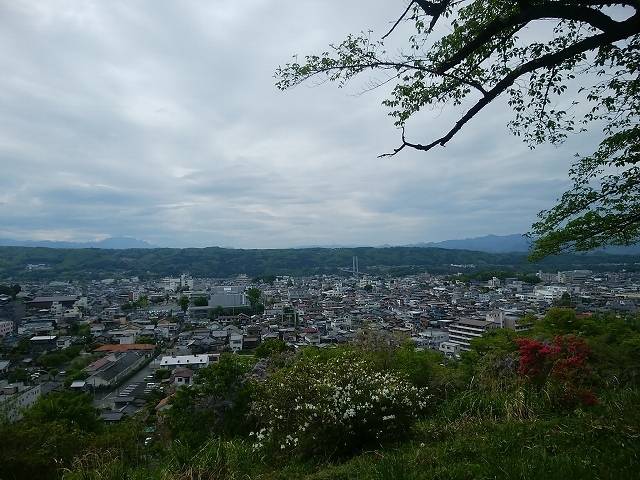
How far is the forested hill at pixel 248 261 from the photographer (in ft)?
325

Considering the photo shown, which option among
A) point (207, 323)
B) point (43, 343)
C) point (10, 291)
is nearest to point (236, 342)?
point (207, 323)

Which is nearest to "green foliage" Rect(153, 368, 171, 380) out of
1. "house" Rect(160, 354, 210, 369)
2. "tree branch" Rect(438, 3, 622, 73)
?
"house" Rect(160, 354, 210, 369)

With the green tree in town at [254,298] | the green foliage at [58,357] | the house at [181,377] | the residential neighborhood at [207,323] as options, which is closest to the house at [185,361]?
the residential neighborhood at [207,323]

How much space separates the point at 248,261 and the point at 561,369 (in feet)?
393

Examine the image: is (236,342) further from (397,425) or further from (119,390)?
(397,425)

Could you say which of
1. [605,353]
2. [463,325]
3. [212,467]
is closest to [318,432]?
[212,467]

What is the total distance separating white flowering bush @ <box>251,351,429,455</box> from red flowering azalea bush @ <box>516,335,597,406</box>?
Result: 1.73 meters

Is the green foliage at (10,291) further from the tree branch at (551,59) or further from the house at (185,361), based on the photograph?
the tree branch at (551,59)

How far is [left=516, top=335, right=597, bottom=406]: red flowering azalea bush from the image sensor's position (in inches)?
197

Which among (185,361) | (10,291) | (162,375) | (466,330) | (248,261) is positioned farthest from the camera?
(248,261)

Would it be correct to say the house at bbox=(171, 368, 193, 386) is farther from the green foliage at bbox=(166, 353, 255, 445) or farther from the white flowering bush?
the white flowering bush

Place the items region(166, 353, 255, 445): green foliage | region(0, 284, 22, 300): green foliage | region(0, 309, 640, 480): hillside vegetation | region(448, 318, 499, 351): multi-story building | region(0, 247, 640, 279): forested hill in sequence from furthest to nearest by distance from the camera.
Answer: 1. region(0, 247, 640, 279): forested hill
2. region(0, 284, 22, 300): green foliage
3. region(448, 318, 499, 351): multi-story building
4. region(166, 353, 255, 445): green foliage
5. region(0, 309, 640, 480): hillside vegetation

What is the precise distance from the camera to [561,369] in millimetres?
5480

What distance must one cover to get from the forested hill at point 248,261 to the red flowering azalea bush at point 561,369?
9276 centimetres
